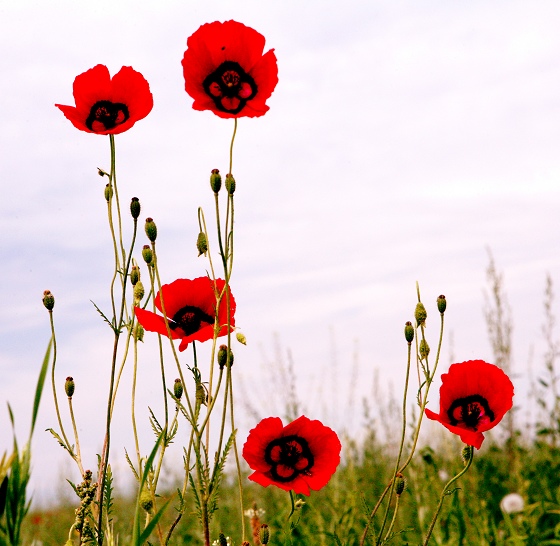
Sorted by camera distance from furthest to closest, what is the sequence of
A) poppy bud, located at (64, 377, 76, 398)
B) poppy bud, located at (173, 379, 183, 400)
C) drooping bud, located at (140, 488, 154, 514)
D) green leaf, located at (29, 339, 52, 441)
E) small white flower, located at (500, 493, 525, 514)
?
small white flower, located at (500, 493, 525, 514) < poppy bud, located at (64, 377, 76, 398) < poppy bud, located at (173, 379, 183, 400) < drooping bud, located at (140, 488, 154, 514) < green leaf, located at (29, 339, 52, 441)

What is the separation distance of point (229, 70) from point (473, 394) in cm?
91

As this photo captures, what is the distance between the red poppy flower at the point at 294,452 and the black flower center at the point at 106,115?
764mm

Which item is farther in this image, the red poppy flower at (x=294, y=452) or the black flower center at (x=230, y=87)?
the red poppy flower at (x=294, y=452)

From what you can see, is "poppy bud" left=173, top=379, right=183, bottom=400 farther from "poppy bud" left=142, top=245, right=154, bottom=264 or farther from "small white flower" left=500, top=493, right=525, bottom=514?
"small white flower" left=500, top=493, right=525, bottom=514

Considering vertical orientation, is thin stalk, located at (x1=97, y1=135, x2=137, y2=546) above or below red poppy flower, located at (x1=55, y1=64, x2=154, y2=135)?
below

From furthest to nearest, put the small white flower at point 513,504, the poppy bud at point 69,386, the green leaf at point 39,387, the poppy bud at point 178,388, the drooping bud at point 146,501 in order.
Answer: the small white flower at point 513,504, the poppy bud at point 69,386, the poppy bud at point 178,388, the drooping bud at point 146,501, the green leaf at point 39,387

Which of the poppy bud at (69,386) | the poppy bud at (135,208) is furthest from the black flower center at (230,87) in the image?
the poppy bud at (69,386)

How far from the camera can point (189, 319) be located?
177cm

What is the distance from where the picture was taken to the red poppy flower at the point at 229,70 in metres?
1.61

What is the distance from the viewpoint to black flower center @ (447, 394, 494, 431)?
1714 mm

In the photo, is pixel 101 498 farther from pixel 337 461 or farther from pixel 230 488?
pixel 230 488

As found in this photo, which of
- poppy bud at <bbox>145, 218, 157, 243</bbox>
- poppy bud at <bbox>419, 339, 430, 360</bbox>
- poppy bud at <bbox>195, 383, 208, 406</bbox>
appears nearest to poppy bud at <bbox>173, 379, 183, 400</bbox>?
poppy bud at <bbox>195, 383, 208, 406</bbox>

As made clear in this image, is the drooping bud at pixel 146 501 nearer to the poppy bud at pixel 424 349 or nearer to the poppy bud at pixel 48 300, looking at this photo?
the poppy bud at pixel 48 300

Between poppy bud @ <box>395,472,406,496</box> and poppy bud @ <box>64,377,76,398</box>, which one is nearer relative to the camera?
poppy bud @ <box>395,472,406,496</box>
